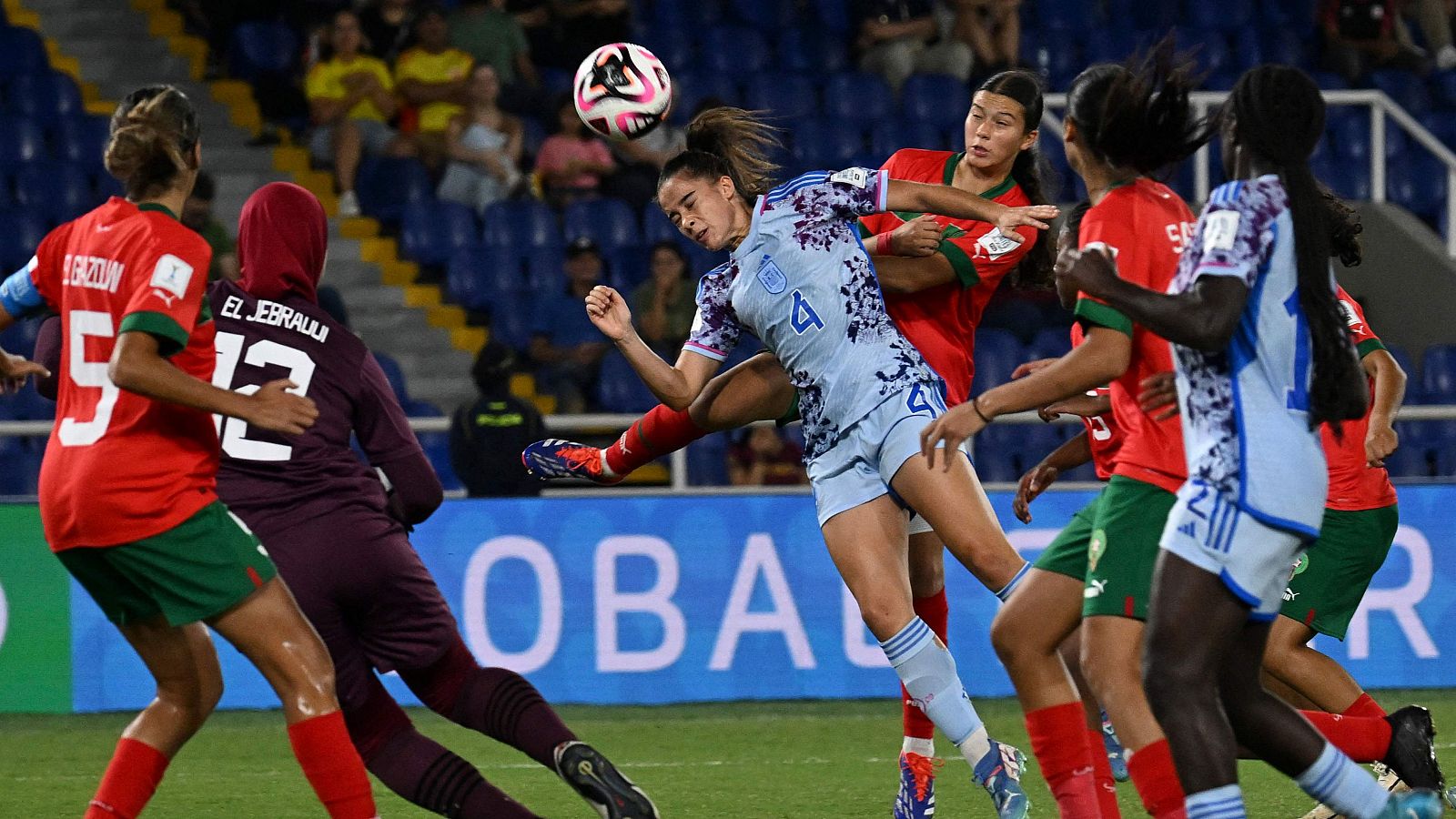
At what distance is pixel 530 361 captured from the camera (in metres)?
12.3

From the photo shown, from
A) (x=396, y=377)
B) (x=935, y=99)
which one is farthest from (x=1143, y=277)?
(x=935, y=99)

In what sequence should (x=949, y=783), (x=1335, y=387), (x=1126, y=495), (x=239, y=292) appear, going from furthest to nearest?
(x=949, y=783) → (x=239, y=292) → (x=1126, y=495) → (x=1335, y=387)

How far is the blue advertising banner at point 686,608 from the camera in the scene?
885 cm

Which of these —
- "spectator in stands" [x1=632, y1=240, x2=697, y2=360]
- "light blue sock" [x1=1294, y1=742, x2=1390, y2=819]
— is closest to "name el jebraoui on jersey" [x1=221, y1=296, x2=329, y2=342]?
"light blue sock" [x1=1294, y1=742, x2=1390, y2=819]

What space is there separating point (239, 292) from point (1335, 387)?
9.01 feet

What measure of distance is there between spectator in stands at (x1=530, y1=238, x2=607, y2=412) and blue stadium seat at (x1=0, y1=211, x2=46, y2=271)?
11.2 feet

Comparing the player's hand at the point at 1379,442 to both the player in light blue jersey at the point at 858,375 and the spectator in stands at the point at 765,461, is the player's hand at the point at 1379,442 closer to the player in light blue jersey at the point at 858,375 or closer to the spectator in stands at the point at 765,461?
the player in light blue jersey at the point at 858,375

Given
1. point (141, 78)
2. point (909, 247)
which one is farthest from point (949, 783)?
point (141, 78)

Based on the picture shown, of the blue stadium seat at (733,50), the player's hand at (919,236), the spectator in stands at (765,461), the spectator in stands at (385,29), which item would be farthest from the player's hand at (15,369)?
the blue stadium seat at (733,50)

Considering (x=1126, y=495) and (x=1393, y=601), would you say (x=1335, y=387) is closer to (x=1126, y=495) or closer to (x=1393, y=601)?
(x=1126, y=495)

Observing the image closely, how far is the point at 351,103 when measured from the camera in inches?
523

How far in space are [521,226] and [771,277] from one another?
7.76 metres

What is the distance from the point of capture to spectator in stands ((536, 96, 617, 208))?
13023 millimetres

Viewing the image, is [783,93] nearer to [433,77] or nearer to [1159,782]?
[433,77]
